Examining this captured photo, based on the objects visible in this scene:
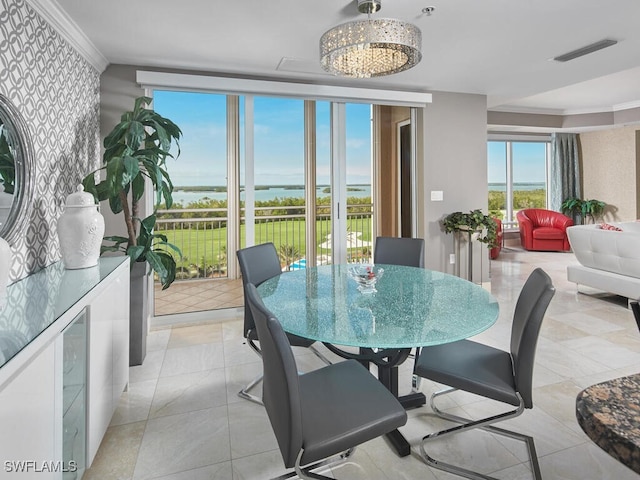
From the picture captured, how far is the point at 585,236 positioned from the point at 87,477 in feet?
16.3

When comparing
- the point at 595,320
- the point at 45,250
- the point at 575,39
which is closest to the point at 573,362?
the point at 595,320

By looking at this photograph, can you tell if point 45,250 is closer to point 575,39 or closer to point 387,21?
point 387,21

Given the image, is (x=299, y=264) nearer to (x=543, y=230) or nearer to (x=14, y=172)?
(x=14, y=172)

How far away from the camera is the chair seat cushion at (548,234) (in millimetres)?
7461

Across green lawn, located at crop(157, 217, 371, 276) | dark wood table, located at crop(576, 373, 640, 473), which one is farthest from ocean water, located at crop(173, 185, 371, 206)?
dark wood table, located at crop(576, 373, 640, 473)

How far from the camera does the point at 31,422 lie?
1.11 meters

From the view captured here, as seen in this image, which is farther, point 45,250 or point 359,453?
point 45,250

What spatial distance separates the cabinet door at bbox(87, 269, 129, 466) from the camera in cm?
163

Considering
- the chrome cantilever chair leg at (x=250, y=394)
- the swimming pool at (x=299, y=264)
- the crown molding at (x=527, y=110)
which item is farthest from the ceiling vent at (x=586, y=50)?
the chrome cantilever chair leg at (x=250, y=394)

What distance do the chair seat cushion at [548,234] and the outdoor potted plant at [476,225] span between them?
3.81 metres

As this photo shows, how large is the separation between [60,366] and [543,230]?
8.35 m

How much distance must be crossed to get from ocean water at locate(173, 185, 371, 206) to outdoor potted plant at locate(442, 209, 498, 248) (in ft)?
3.73

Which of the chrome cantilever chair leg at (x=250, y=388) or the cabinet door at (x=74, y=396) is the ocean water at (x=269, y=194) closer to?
the chrome cantilever chair leg at (x=250, y=388)

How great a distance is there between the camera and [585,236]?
4250mm
